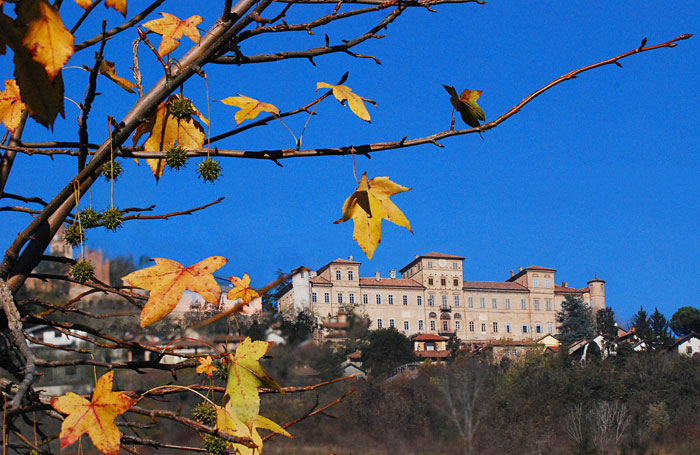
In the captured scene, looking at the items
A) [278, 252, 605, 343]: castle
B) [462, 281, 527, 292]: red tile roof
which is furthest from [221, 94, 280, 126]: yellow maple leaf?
[462, 281, 527, 292]: red tile roof

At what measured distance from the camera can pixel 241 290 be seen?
2.70ft

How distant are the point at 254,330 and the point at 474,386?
2531cm

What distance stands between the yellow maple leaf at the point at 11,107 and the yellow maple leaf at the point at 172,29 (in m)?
0.23

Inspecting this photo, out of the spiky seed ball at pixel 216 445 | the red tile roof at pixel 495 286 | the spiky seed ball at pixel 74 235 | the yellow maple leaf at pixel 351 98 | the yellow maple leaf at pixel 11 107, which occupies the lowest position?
the spiky seed ball at pixel 216 445

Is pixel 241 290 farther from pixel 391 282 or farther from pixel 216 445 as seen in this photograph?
pixel 391 282

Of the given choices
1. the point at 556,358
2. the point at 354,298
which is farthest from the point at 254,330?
the point at 354,298

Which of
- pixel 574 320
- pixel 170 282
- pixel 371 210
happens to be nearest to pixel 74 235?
pixel 170 282

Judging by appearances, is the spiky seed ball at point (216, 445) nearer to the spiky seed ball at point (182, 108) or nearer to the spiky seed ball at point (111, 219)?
the spiky seed ball at point (111, 219)

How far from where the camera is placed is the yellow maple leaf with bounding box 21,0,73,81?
1.46 ft

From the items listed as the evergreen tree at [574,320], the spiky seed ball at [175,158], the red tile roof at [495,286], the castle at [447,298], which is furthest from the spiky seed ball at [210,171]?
the red tile roof at [495,286]

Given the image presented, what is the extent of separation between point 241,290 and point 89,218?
220mm

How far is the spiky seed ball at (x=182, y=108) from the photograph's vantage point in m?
0.72

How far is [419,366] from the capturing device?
2714cm

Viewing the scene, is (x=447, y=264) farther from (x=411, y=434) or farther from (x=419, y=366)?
(x=411, y=434)
